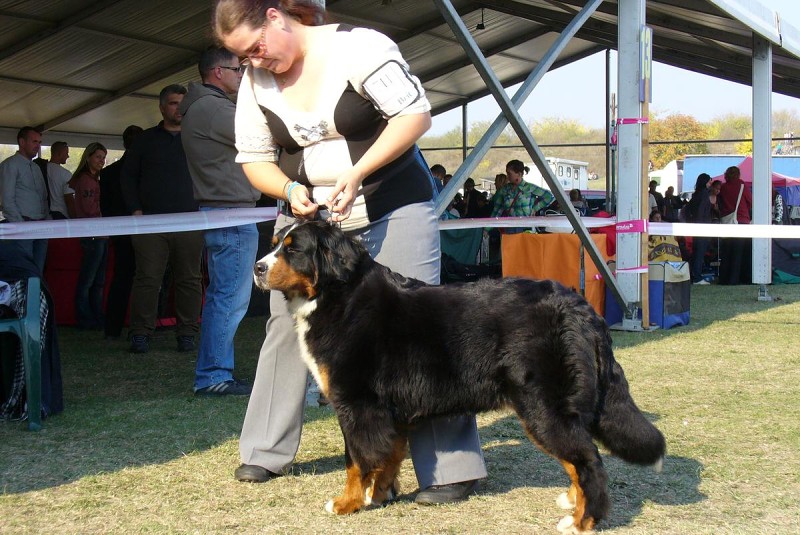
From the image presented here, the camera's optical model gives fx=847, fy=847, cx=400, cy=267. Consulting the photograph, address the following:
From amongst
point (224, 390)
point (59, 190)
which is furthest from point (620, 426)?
point (59, 190)

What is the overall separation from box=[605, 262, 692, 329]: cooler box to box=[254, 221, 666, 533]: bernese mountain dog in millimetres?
5590

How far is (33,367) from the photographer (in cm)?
441

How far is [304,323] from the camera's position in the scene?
307 centimetres

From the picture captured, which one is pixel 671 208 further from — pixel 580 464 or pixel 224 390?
pixel 580 464

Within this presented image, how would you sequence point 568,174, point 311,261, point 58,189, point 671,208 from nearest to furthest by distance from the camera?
point 311,261 → point 58,189 → point 671,208 → point 568,174

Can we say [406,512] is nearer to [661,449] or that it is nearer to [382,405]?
[382,405]

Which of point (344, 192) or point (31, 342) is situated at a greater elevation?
point (344, 192)

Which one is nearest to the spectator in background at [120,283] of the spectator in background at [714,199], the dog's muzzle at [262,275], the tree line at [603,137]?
the dog's muzzle at [262,275]

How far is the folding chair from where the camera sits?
14.3 feet

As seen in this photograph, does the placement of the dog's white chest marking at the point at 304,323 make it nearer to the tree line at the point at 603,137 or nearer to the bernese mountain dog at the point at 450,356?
the bernese mountain dog at the point at 450,356

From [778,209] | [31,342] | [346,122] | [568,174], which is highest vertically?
[568,174]

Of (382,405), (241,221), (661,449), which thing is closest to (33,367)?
(241,221)

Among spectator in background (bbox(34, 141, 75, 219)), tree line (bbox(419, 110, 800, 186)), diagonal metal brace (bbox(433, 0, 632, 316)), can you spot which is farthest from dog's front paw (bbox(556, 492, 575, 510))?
tree line (bbox(419, 110, 800, 186))

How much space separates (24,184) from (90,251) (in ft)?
3.05
